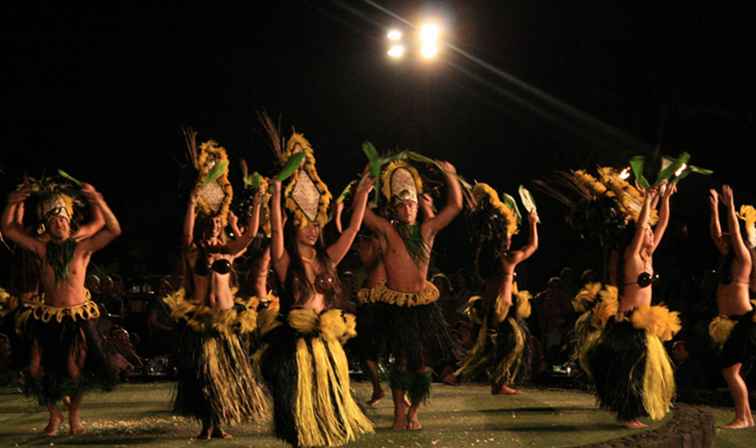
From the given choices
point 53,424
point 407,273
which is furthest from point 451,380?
point 53,424

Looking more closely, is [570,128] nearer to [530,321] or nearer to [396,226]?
[530,321]

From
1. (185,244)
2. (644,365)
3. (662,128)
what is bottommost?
(644,365)

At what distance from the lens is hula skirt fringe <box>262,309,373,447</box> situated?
162 inches

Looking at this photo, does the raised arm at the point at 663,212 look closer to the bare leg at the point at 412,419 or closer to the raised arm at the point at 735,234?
the raised arm at the point at 735,234

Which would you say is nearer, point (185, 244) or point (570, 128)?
point (185, 244)

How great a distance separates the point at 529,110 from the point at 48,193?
7.26m

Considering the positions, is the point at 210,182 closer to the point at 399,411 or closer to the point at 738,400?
the point at 399,411

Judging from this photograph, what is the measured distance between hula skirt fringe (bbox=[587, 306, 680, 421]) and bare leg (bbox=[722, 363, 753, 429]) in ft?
2.24

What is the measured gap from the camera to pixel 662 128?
10352 mm

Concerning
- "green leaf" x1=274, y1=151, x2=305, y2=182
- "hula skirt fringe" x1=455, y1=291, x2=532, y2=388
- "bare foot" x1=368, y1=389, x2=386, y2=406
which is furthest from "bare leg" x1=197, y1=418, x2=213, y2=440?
"hula skirt fringe" x1=455, y1=291, x2=532, y2=388

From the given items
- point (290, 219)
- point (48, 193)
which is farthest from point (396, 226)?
point (48, 193)

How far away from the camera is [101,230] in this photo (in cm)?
564

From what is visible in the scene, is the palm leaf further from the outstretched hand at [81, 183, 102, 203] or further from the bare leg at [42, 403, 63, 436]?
the bare leg at [42, 403, 63, 436]

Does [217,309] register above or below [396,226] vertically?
below
